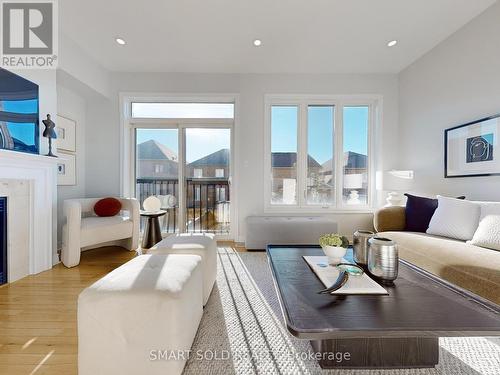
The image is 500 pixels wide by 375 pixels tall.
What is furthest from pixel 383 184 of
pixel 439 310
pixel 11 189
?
pixel 11 189

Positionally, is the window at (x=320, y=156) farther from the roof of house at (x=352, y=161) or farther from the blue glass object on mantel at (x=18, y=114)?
the blue glass object on mantel at (x=18, y=114)

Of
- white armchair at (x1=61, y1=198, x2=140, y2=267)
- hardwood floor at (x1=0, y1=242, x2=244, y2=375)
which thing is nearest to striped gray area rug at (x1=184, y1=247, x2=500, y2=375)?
hardwood floor at (x1=0, y1=242, x2=244, y2=375)

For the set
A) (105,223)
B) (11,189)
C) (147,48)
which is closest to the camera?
(11,189)

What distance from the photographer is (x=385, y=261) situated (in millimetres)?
1351

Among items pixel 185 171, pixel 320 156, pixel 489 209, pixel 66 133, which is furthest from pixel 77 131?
pixel 489 209

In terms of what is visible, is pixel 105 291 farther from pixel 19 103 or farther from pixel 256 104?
pixel 256 104

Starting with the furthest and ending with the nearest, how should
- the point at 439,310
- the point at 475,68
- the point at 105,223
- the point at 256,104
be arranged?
the point at 256,104
the point at 105,223
the point at 475,68
the point at 439,310

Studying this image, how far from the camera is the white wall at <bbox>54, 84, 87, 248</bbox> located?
10.8ft

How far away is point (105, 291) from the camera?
109 centimetres

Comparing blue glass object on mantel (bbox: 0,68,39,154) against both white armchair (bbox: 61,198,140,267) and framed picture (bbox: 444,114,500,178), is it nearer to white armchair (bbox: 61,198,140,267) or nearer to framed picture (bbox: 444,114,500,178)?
white armchair (bbox: 61,198,140,267)

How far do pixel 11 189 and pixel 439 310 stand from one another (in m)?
3.48

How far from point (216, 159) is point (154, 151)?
3.55ft

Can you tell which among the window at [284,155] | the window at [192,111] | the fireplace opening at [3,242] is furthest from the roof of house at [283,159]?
the fireplace opening at [3,242]

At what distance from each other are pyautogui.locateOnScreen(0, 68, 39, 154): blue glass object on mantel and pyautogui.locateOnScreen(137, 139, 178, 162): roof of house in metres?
1.57
